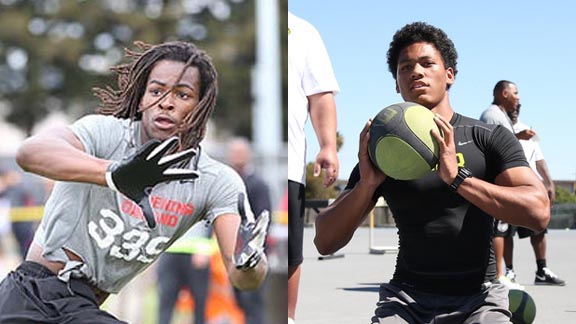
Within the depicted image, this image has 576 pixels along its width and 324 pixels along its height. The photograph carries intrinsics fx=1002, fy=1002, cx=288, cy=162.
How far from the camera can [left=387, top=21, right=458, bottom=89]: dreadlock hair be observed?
3992 mm

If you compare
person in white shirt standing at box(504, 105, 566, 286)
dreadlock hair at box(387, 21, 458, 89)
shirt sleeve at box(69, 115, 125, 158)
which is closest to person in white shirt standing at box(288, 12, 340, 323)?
dreadlock hair at box(387, 21, 458, 89)

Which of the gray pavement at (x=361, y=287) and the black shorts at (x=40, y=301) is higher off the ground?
the black shorts at (x=40, y=301)

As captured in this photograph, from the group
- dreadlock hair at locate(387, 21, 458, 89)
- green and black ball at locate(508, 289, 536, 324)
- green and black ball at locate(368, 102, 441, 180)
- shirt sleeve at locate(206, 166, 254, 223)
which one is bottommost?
green and black ball at locate(508, 289, 536, 324)

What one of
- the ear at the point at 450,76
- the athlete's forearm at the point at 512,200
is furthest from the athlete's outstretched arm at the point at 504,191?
the ear at the point at 450,76

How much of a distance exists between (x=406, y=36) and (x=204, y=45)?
813mm

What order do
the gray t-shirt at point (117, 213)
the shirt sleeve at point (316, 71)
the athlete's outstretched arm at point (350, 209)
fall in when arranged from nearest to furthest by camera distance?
1. the athlete's outstretched arm at point (350, 209)
2. the gray t-shirt at point (117, 213)
3. the shirt sleeve at point (316, 71)

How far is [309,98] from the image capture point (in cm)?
480

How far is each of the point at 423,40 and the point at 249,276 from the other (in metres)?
1.18

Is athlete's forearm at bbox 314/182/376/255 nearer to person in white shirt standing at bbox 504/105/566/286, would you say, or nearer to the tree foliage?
the tree foliage

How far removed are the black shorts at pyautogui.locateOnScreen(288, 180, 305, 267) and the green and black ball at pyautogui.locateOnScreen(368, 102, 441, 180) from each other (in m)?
0.79

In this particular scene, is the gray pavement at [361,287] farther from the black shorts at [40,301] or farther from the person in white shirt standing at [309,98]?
the black shorts at [40,301]

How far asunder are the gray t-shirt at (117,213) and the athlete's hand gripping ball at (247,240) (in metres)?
0.03

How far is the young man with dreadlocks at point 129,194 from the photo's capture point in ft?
12.6

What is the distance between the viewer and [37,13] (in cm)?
380
